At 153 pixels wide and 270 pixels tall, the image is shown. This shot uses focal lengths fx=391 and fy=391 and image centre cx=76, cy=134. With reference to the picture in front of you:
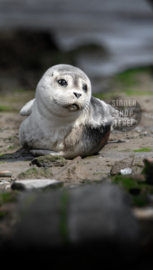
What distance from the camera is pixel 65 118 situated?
4.91m

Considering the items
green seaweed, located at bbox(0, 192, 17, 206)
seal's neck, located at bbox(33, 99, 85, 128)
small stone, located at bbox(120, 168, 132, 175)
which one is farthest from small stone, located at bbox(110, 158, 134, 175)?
green seaweed, located at bbox(0, 192, 17, 206)

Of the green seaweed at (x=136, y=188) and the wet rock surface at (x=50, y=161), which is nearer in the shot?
the green seaweed at (x=136, y=188)

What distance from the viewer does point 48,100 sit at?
4727mm

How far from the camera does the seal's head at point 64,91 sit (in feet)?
14.8

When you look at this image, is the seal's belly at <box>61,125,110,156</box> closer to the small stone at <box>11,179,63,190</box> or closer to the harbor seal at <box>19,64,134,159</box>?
the harbor seal at <box>19,64,134,159</box>

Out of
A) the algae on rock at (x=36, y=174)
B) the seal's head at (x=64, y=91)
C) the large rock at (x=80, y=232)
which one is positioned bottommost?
the large rock at (x=80, y=232)

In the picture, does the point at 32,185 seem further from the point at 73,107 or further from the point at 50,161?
the point at 73,107

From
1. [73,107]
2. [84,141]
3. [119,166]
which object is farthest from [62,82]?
[119,166]

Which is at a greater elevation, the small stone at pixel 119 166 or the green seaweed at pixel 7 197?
the small stone at pixel 119 166

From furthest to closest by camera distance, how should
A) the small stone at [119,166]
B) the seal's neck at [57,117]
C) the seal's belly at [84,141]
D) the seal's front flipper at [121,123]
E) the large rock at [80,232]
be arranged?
the seal's front flipper at [121,123] → the seal's belly at [84,141] → the seal's neck at [57,117] → the small stone at [119,166] → the large rock at [80,232]

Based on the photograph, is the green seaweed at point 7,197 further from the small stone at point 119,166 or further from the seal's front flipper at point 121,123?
the seal's front flipper at point 121,123

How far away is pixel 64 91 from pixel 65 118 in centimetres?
48

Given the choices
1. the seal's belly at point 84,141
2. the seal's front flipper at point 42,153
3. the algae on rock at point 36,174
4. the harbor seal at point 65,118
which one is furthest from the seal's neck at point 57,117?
the algae on rock at point 36,174

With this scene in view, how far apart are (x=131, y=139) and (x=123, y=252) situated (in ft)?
14.0
